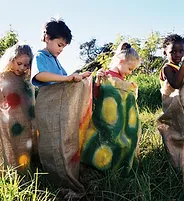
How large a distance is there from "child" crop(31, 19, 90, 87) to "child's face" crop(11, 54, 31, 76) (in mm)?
170

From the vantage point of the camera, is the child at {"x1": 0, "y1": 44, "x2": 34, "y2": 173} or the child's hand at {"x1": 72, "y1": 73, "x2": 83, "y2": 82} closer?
the child's hand at {"x1": 72, "y1": 73, "x2": 83, "y2": 82}

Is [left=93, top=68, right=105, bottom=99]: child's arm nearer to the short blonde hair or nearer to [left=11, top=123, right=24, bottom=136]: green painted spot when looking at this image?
the short blonde hair

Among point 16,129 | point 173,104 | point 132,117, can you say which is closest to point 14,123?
point 16,129

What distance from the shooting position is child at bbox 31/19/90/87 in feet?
7.50

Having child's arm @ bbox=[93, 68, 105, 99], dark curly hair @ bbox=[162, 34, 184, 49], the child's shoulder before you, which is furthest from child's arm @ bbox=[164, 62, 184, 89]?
the child's shoulder

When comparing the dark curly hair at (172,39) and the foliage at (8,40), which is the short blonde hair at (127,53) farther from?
the foliage at (8,40)

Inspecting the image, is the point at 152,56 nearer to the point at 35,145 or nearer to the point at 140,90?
the point at 140,90

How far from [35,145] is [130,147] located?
26.2 inches

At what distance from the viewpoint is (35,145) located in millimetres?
2691

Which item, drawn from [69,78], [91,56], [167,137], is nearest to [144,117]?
[167,137]

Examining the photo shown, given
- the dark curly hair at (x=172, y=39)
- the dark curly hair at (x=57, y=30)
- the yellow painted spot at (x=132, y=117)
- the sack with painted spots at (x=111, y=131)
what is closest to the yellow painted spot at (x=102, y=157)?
the sack with painted spots at (x=111, y=131)

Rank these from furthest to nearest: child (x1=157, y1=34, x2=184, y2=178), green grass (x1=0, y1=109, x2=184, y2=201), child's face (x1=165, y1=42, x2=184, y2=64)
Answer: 1. child's face (x1=165, y1=42, x2=184, y2=64)
2. child (x1=157, y1=34, x2=184, y2=178)
3. green grass (x1=0, y1=109, x2=184, y2=201)

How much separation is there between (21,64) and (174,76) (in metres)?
1.05

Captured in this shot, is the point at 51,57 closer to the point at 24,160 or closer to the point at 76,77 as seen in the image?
the point at 76,77
